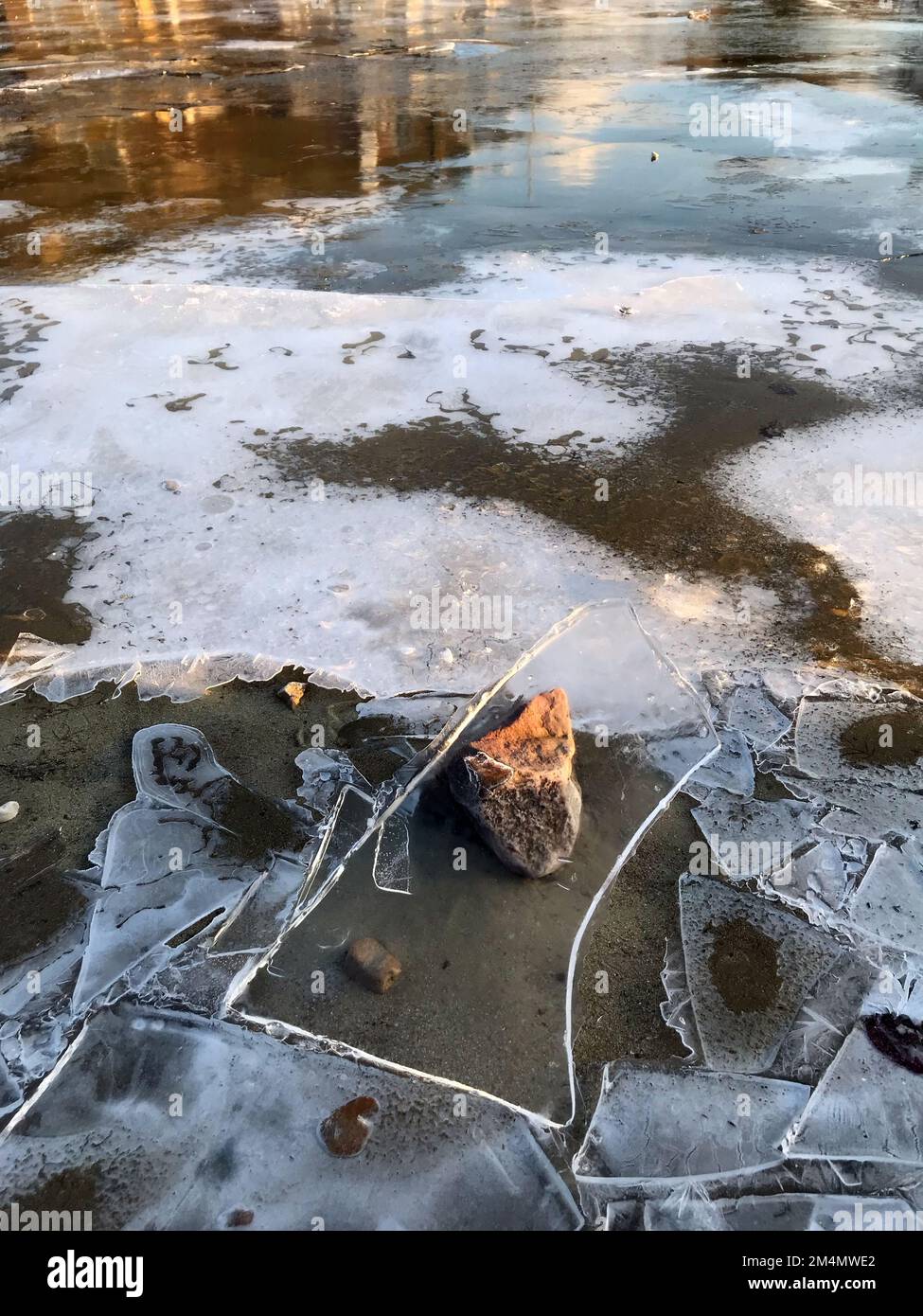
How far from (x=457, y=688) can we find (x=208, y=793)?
0.87 meters

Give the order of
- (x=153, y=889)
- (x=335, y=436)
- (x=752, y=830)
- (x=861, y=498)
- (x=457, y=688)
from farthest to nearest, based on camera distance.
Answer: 1. (x=335, y=436)
2. (x=861, y=498)
3. (x=457, y=688)
4. (x=752, y=830)
5. (x=153, y=889)

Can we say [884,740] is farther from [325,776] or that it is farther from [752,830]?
[325,776]

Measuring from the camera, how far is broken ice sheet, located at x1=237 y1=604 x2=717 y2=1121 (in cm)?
202

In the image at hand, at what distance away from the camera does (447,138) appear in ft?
31.0

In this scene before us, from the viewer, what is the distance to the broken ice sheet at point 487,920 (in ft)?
6.64

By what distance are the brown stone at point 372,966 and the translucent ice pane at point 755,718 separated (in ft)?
4.40

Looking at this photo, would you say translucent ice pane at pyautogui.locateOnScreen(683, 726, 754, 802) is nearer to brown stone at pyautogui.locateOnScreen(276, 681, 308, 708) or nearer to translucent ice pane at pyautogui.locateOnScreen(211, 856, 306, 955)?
translucent ice pane at pyautogui.locateOnScreen(211, 856, 306, 955)

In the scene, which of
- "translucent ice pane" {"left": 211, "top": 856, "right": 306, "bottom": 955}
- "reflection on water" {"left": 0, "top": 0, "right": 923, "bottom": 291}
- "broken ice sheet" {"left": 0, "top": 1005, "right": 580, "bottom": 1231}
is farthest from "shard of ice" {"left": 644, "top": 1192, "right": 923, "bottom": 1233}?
"reflection on water" {"left": 0, "top": 0, "right": 923, "bottom": 291}

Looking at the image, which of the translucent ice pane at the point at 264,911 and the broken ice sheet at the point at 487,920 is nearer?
the broken ice sheet at the point at 487,920

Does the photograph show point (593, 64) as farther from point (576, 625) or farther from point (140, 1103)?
point (140, 1103)

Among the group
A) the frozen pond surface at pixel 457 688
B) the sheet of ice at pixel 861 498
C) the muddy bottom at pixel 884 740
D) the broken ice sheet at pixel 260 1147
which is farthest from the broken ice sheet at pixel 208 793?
the sheet of ice at pixel 861 498

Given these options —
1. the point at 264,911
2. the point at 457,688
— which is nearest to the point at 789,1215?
the point at 264,911

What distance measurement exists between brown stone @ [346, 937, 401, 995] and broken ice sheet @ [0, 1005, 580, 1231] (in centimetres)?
19

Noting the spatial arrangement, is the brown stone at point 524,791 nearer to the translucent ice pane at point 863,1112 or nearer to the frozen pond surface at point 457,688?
the frozen pond surface at point 457,688
